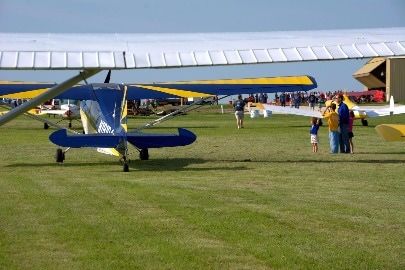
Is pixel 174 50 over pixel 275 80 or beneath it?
over

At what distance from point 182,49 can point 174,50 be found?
2.2 inches

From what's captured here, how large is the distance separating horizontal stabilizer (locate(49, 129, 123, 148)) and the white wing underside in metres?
7.42

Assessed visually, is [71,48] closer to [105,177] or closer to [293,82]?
[105,177]

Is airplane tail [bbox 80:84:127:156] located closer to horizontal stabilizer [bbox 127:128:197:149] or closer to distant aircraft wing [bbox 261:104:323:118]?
horizontal stabilizer [bbox 127:128:197:149]

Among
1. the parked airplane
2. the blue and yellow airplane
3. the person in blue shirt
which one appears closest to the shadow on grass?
the blue and yellow airplane

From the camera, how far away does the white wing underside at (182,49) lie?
18.4 ft

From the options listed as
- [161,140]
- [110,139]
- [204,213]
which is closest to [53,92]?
[204,213]

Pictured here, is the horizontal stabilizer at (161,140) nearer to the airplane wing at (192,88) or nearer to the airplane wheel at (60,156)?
the airplane wheel at (60,156)

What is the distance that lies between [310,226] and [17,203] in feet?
11.1

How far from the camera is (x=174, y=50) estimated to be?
6.00m

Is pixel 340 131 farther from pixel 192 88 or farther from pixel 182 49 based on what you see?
pixel 182 49

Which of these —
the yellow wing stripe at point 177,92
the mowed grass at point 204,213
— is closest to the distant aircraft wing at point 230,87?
the yellow wing stripe at point 177,92

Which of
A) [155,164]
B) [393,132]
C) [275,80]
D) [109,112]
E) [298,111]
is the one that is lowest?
[298,111]

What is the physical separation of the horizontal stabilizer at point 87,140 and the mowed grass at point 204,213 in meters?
0.41
